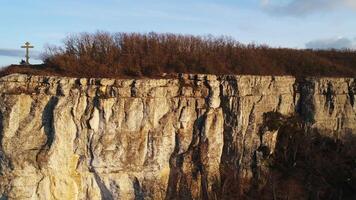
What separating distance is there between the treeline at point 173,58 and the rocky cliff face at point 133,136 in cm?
142

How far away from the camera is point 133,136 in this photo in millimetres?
23922

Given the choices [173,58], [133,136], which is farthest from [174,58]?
[133,136]

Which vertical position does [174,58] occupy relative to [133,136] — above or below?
above

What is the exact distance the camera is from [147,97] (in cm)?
2403

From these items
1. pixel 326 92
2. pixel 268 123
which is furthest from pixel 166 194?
pixel 326 92

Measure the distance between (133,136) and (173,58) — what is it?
5.13 metres

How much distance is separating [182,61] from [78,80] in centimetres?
588

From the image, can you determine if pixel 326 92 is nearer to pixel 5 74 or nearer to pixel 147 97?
pixel 147 97

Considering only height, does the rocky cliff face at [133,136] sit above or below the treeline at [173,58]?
below

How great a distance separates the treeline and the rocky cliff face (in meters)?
1.42

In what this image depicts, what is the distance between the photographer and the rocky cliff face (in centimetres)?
2283

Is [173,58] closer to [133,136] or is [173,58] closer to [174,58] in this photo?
[174,58]

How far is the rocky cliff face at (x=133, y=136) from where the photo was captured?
22.8 metres

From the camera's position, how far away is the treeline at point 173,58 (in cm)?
2539
